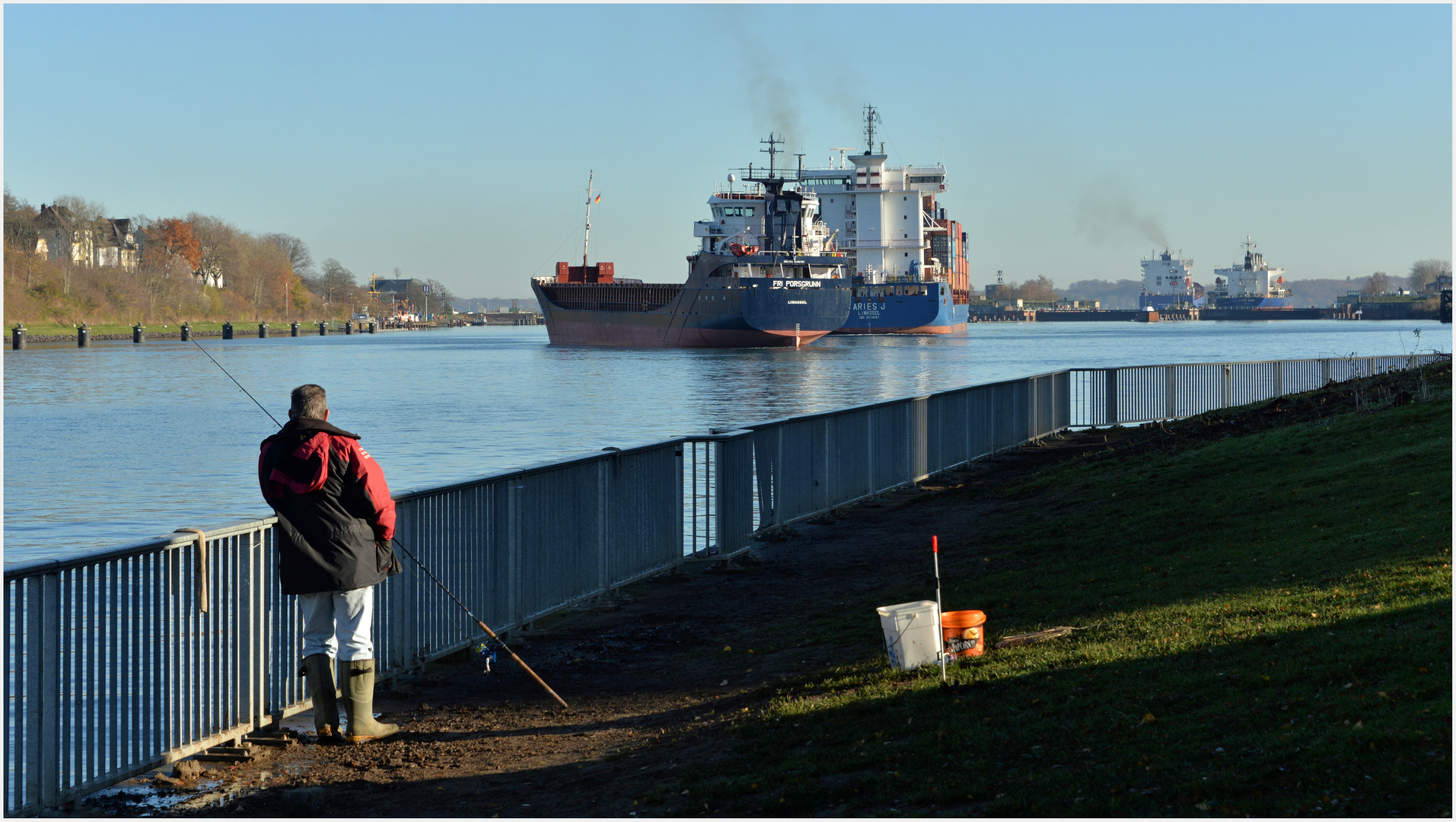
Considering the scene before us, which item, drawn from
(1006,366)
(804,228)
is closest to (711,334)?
(804,228)

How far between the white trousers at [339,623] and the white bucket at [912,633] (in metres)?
2.93

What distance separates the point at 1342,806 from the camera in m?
4.62

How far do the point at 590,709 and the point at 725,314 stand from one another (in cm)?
8393

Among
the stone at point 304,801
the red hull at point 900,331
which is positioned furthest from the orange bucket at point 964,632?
the red hull at point 900,331

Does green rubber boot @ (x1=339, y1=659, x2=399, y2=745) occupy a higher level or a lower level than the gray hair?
lower

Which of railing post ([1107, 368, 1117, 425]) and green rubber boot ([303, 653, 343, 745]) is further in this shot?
railing post ([1107, 368, 1117, 425])

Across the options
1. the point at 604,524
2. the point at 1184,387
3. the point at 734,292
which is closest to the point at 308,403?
the point at 604,524

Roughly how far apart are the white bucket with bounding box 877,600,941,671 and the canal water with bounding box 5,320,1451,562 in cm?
473

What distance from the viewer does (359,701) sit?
23.5 ft

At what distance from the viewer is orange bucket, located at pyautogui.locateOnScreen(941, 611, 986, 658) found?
7.96 metres

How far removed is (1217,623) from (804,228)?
303ft

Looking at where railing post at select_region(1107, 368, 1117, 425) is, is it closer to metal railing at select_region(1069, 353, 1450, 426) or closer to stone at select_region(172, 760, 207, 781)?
metal railing at select_region(1069, 353, 1450, 426)

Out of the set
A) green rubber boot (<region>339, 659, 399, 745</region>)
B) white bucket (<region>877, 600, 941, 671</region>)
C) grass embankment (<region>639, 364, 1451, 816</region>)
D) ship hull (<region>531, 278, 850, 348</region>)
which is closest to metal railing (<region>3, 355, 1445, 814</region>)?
green rubber boot (<region>339, 659, 399, 745</region>)

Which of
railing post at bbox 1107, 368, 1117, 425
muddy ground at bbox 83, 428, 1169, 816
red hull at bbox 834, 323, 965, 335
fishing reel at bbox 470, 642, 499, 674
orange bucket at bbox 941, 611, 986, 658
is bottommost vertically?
muddy ground at bbox 83, 428, 1169, 816
